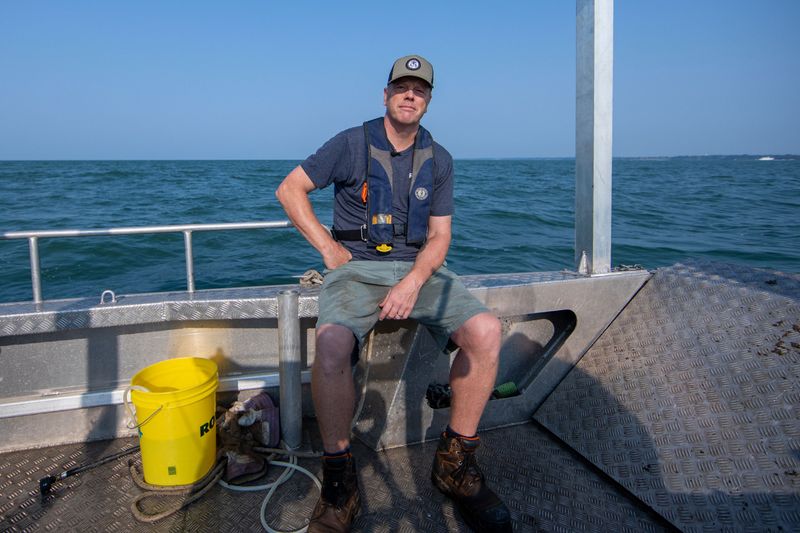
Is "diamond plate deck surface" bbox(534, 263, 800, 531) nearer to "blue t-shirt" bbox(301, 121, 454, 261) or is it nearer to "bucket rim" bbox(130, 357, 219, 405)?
"blue t-shirt" bbox(301, 121, 454, 261)

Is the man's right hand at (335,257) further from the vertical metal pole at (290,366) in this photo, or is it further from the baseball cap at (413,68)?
the baseball cap at (413,68)

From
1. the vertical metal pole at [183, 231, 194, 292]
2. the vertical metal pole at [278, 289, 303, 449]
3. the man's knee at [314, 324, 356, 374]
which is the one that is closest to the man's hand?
the man's knee at [314, 324, 356, 374]

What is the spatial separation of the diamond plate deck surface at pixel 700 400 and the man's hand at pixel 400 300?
1.22 meters

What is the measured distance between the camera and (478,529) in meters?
2.32

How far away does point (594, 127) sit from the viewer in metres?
3.21

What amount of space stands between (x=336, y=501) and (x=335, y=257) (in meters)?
1.11

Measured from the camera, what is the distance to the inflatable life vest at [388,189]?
9.05 feet

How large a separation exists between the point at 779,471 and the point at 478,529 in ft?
4.10

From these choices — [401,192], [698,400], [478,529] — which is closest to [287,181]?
[401,192]

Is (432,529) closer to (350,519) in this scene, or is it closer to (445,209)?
(350,519)

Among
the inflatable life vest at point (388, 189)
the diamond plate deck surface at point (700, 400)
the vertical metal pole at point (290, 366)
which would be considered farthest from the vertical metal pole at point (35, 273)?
the diamond plate deck surface at point (700, 400)

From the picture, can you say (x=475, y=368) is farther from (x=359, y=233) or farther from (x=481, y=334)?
(x=359, y=233)

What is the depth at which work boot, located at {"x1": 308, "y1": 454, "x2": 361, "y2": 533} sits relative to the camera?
227 cm

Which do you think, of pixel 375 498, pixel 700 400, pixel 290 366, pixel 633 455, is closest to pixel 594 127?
pixel 700 400
